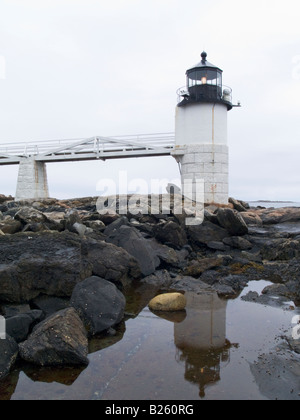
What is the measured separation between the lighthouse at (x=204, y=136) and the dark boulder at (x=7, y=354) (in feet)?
53.8

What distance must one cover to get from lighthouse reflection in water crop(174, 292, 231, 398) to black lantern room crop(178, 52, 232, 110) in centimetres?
1559

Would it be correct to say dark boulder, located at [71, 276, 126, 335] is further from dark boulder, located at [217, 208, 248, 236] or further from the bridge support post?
the bridge support post

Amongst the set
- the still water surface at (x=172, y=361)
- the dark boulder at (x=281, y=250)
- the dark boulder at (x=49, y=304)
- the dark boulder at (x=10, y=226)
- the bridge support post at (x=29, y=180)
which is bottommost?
the still water surface at (x=172, y=361)

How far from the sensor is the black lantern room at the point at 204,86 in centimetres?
2144

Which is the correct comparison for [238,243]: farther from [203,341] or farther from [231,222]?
[203,341]

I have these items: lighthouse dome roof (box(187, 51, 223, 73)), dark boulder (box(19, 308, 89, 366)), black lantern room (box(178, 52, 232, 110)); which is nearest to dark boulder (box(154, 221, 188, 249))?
dark boulder (box(19, 308, 89, 366))

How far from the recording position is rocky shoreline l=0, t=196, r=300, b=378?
5.64 m

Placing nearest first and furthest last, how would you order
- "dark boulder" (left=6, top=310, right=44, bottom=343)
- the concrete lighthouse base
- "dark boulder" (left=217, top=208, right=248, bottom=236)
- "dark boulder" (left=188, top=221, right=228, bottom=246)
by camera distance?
"dark boulder" (left=6, top=310, right=44, bottom=343), "dark boulder" (left=188, top=221, right=228, bottom=246), "dark boulder" (left=217, top=208, right=248, bottom=236), the concrete lighthouse base

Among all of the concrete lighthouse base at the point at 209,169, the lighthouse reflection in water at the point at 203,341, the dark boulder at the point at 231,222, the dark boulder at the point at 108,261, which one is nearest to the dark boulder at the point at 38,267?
the dark boulder at the point at 108,261

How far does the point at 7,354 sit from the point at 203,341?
316cm

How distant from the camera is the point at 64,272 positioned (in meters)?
7.50

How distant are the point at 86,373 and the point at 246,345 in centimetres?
269

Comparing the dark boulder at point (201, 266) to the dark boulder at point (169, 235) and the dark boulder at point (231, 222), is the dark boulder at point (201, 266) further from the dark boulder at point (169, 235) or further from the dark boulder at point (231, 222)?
the dark boulder at point (231, 222)

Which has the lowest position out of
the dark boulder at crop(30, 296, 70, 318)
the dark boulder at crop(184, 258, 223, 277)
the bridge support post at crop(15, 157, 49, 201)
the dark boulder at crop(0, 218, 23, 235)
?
the dark boulder at crop(30, 296, 70, 318)
